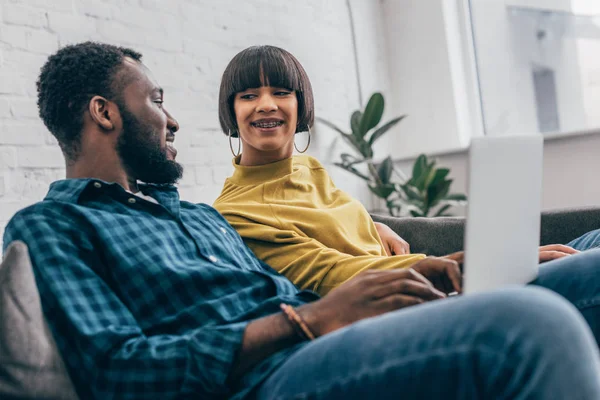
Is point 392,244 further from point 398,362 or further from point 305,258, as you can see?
point 398,362

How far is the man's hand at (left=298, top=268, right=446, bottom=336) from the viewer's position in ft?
3.08

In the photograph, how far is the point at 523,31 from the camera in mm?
3723

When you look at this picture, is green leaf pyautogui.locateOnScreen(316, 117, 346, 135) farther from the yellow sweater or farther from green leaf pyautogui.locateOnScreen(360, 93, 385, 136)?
the yellow sweater

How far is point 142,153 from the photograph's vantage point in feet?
4.35

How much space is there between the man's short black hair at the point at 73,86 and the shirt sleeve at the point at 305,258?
42cm

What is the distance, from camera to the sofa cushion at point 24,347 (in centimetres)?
88

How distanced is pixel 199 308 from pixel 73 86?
0.55 metres

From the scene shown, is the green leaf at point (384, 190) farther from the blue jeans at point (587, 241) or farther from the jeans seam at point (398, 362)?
the jeans seam at point (398, 362)

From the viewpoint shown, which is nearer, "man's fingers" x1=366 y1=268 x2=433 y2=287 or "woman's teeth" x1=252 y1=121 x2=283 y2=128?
"man's fingers" x1=366 y1=268 x2=433 y2=287

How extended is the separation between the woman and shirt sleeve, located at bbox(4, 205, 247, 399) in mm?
523

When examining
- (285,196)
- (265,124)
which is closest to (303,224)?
(285,196)

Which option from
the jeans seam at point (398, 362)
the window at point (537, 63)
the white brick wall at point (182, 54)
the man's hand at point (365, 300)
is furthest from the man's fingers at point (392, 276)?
the window at point (537, 63)

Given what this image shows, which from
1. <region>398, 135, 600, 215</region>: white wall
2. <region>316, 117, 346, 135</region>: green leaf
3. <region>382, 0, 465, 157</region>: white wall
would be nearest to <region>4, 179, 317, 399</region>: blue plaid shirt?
<region>316, 117, 346, 135</region>: green leaf

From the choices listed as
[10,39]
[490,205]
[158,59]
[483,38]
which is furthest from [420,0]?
[490,205]
